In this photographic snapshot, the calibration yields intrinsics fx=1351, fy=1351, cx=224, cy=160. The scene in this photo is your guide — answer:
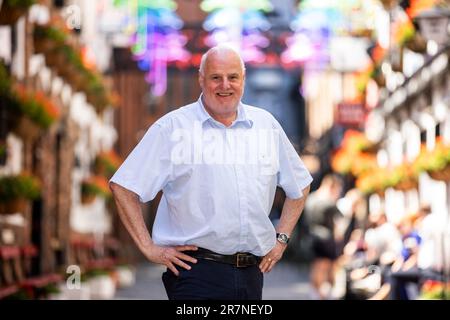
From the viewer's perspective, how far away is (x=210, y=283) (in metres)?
4.85

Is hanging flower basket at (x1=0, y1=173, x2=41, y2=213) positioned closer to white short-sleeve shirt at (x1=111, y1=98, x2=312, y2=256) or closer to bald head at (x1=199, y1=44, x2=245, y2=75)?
white short-sleeve shirt at (x1=111, y1=98, x2=312, y2=256)

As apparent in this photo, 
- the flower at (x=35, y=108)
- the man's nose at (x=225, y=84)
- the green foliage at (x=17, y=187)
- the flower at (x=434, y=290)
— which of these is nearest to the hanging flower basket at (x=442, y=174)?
the flower at (x=434, y=290)

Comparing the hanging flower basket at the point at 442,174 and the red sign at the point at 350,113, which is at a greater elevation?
the red sign at the point at 350,113

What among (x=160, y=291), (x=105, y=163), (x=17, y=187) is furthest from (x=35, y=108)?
(x=105, y=163)

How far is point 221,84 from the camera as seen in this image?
486 cm

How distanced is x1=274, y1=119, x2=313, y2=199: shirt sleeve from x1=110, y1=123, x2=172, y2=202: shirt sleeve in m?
0.45

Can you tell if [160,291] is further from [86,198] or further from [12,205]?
[86,198]

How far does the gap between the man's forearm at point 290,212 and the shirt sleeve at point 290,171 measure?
3 centimetres

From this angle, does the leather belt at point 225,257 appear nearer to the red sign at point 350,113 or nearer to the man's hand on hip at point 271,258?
the man's hand on hip at point 271,258

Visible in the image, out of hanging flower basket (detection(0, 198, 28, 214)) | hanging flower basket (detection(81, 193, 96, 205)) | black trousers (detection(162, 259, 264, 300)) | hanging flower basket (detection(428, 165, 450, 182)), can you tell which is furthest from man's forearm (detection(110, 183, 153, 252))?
hanging flower basket (detection(81, 193, 96, 205))

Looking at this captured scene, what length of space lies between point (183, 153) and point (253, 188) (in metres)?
0.28

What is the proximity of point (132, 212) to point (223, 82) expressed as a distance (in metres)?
0.57

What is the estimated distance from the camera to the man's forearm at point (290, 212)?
5.12m

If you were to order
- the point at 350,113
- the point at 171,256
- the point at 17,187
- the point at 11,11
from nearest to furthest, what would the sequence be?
1. the point at 171,256
2. the point at 11,11
3. the point at 17,187
4. the point at 350,113
